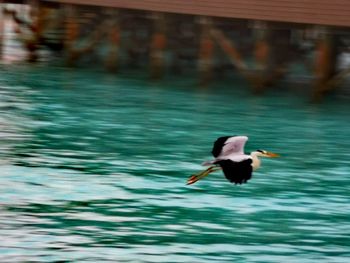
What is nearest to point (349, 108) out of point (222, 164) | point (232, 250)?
point (232, 250)

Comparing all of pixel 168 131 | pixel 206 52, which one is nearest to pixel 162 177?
pixel 168 131

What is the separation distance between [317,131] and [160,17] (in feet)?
28.5

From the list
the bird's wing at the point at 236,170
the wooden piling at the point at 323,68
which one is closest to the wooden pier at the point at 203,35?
the wooden piling at the point at 323,68

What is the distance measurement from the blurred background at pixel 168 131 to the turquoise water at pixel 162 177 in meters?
0.03

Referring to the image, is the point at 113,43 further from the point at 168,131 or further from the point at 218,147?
the point at 218,147

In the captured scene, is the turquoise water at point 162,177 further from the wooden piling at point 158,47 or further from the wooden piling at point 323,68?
the wooden piling at point 158,47

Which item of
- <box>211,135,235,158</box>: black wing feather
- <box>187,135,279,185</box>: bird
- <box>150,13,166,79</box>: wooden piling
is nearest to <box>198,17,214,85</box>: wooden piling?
<box>150,13,166,79</box>: wooden piling

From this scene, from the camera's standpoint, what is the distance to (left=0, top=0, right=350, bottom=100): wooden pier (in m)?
27.4

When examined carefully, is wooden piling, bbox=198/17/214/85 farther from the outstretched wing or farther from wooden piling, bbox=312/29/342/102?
the outstretched wing

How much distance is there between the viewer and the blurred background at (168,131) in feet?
45.9

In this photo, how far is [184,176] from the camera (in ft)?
59.1

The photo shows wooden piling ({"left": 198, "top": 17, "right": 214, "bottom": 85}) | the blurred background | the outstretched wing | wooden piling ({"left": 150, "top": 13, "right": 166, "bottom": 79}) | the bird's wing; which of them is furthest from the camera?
wooden piling ({"left": 150, "top": 13, "right": 166, "bottom": 79})

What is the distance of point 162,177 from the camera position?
58.3 feet

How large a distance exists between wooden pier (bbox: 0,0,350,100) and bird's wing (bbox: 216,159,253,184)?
15939 millimetres
